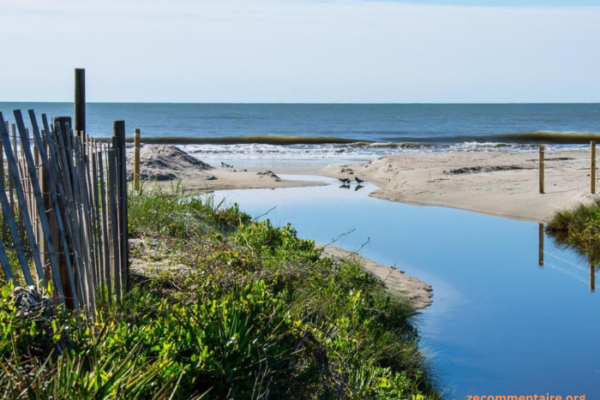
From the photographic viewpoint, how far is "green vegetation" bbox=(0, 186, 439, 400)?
3301 millimetres

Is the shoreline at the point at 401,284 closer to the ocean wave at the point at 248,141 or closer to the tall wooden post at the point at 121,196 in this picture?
the tall wooden post at the point at 121,196

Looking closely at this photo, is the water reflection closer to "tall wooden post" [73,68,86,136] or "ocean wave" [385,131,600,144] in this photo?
"tall wooden post" [73,68,86,136]

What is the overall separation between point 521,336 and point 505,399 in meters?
1.56

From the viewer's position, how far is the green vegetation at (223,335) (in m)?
3.30

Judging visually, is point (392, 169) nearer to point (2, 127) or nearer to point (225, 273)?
point (225, 273)

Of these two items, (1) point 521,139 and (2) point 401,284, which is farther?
(1) point 521,139

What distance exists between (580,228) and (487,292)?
4342 mm

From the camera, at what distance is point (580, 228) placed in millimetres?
12328

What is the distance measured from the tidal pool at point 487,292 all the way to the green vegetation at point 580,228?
0.31 metres

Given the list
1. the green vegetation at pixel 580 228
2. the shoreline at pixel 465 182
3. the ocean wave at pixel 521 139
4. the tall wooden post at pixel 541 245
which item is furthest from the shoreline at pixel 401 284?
the ocean wave at pixel 521 139

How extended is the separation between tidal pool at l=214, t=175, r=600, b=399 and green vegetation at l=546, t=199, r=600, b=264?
1.03 ft

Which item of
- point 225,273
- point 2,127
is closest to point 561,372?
point 225,273

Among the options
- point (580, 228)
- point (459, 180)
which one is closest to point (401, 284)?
point (580, 228)

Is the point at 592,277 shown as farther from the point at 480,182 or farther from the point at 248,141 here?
the point at 248,141
